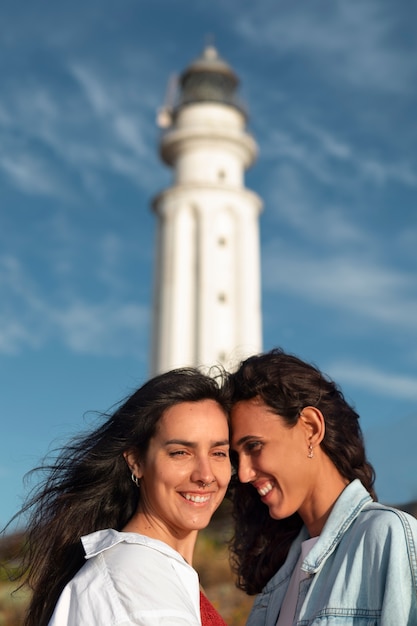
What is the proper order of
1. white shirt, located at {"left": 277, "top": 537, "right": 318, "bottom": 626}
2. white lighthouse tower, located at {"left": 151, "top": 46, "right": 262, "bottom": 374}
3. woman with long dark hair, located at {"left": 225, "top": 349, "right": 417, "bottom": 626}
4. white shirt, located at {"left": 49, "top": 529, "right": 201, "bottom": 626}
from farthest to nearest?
1. white lighthouse tower, located at {"left": 151, "top": 46, "right": 262, "bottom": 374}
2. white shirt, located at {"left": 277, "top": 537, "right": 318, "bottom": 626}
3. woman with long dark hair, located at {"left": 225, "top": 349, "right": 417, "bottom": 626}
4. white shirt, located at {"left": 49, "top": 529, "right": 201, "bottom": 626}

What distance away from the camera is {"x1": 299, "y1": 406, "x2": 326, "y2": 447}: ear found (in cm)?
336

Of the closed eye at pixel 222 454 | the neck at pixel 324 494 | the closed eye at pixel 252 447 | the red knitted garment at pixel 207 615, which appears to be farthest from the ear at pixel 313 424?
the red knitted garment at pixel 207 615

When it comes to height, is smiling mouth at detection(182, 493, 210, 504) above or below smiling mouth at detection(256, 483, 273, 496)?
below

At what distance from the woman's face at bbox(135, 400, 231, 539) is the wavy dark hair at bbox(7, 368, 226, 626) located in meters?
0.07

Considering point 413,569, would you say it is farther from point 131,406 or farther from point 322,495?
point 131,406

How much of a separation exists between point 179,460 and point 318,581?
2.41 ft

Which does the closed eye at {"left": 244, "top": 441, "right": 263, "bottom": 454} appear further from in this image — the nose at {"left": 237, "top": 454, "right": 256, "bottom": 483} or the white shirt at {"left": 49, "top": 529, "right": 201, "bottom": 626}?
the white shirt at {"left": 49, "top": 529, "right": 201, "bottom": 626}

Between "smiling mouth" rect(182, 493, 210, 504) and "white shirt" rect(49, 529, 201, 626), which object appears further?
"smiling mouth" rect(182, 493, 210, 504)

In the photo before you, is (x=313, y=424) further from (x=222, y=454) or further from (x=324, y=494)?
(x=222, y=454)

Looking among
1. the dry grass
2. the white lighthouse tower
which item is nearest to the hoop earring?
the dry grass

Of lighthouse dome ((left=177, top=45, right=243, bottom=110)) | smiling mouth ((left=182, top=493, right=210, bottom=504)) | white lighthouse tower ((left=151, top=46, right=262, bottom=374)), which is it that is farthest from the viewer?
lighthouse dome ((left=177, top=45, right=243, bottom=110))

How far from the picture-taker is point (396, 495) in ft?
33.7

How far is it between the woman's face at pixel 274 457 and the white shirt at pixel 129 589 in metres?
0.68

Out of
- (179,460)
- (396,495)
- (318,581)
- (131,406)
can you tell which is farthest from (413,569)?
(396,495)
